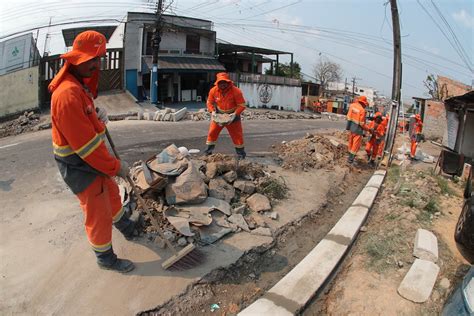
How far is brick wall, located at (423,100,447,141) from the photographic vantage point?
16172 millimetres

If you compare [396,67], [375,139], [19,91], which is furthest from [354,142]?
[19,91]

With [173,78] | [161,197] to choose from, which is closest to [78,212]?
[161,197]

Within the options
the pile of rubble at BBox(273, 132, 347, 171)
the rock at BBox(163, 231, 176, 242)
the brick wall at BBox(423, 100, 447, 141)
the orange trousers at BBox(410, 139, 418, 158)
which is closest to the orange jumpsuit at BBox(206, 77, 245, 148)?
the pile of rubble at BBox(273, 132, 347, 171)

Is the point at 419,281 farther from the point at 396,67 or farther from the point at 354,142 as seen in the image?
the point at 396,67

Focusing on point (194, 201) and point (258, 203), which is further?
point (258, 203)

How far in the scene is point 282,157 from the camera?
7.51m

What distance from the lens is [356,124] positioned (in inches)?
297

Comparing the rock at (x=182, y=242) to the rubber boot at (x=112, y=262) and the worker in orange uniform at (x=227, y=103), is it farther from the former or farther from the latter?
the worker in orange uniform at (x=227, y=103)

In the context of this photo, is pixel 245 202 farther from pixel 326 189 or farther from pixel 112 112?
pixel 112 112

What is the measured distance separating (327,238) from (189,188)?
5.96 ft

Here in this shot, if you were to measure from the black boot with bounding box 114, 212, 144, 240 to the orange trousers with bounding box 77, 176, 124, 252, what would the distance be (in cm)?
43

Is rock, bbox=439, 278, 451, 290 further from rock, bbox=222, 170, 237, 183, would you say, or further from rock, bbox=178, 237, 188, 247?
rock, bbox=222, 170, 237, 183

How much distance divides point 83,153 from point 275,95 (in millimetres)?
27324

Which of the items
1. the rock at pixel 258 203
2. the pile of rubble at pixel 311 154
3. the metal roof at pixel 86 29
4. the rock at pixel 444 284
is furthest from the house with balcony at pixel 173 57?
the rock at pixel 444 284
